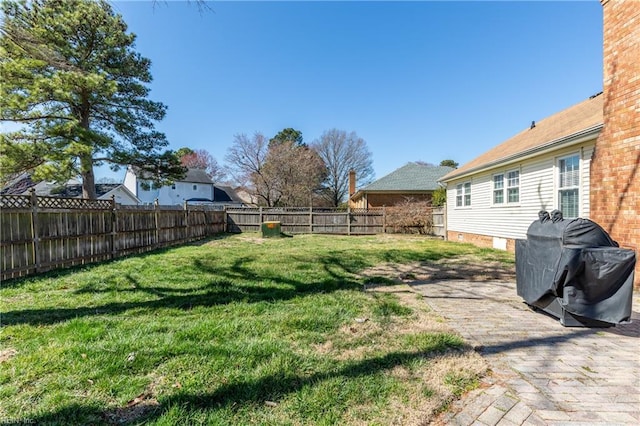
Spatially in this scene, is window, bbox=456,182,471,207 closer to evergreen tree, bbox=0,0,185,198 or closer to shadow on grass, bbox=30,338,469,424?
shadow on grass, bbox=30,338,469,424

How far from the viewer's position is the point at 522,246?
4172mm

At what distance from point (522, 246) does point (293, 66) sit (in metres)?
11.8

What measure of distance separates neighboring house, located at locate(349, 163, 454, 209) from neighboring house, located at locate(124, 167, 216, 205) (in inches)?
839

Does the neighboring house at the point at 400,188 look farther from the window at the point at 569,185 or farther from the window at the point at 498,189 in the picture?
the window at the point at 569,185

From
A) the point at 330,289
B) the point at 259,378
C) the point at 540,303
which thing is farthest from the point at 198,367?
the point at 540,303

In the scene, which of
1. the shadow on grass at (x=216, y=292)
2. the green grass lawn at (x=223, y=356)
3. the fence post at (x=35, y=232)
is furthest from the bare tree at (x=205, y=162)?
the green grass lawn at (x=223, y=356)

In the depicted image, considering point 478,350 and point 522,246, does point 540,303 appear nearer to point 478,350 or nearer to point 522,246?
point 522,246

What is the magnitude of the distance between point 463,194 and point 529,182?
445 centimetres

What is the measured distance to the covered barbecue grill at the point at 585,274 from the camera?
3.10m

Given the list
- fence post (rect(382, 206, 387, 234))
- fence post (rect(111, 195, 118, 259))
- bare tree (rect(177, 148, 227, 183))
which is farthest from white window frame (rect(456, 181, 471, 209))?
bare tree (rect(177, 148, 227, 183))

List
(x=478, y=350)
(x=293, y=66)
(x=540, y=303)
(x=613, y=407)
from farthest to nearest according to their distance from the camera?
(x=293, y=66) → (x=540, y=303) → (x=478, y=350) → (x=613, y=407)

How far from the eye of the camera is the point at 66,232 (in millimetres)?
6758

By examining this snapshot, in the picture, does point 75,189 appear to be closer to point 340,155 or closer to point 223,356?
point 340,155

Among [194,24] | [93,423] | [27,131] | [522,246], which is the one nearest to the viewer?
[93,423]
